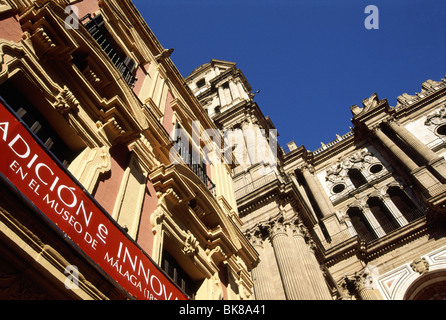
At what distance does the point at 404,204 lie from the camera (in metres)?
24.9

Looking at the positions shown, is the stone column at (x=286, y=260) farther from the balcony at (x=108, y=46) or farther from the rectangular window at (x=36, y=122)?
the rectangular window at (x=36, y=122)

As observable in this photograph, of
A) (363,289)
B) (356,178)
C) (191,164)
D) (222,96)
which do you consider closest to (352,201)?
(356,178)

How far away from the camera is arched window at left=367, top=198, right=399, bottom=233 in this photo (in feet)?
79.3

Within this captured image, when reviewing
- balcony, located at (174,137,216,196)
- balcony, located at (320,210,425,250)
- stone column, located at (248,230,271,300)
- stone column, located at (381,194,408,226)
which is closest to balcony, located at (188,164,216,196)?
balcony, located at (174,137,216,196)

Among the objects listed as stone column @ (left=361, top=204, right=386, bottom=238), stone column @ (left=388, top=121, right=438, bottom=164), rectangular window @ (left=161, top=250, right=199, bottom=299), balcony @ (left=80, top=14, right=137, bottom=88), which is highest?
stone column @ (left=388, top=121, right=438, bottom=164)

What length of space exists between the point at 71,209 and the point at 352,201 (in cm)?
2516

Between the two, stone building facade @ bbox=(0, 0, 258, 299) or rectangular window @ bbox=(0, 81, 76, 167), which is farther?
rectangular window @ bbox=(0, 81, 76, 167)

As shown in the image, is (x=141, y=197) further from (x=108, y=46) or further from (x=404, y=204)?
(x=404, y=204)

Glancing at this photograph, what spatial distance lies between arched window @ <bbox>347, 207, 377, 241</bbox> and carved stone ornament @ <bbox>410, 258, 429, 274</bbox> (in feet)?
13.2

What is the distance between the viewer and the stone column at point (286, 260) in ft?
43.9

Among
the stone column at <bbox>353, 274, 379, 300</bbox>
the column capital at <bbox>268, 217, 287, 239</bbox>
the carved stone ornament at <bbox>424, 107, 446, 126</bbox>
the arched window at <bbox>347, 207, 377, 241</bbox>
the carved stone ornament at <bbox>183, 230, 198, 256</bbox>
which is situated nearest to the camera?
the carved stone ornament at <bbox>183, 230, 198, 256</bbox>

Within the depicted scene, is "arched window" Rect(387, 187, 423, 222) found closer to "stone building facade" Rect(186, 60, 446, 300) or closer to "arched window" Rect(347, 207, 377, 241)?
"stone building facade" Rect(186, 60, 446, 300)

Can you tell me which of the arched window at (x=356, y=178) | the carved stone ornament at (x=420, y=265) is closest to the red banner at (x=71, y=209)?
the carved stone ornament at (x=420, y=265)

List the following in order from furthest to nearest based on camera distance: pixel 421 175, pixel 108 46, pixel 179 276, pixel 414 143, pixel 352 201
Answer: pixel 352 201 < pixel 414 143 < pixel 421 175 < pixel 108 46 < pixel 179 276
